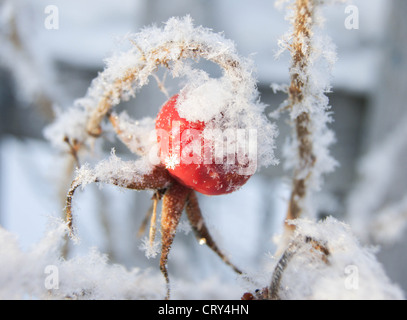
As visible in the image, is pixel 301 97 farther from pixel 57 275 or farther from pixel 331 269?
pixel 57 275

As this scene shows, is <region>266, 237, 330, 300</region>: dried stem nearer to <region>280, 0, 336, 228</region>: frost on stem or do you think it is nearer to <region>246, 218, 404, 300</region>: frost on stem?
<region>246, 218, 404, 300</region>: frost on stem

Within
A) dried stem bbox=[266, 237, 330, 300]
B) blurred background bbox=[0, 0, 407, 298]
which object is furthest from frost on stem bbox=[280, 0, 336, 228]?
blurred background bbox=[0, 0, 407, 298]

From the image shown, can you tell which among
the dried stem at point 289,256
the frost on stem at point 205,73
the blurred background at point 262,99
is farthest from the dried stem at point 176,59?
the blurred background at point 262,99

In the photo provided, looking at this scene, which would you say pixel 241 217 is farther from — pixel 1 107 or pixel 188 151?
pixel 188 151

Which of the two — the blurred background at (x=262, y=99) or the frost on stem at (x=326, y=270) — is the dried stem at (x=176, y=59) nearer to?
the frost on stem at (x=326, y=270)
